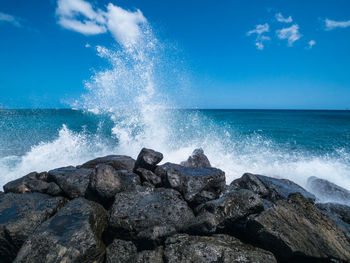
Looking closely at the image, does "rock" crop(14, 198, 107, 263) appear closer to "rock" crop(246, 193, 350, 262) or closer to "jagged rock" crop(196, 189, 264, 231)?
"jagged rock" crop(196, 189, 264, 231)

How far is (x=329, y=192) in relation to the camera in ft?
20.8

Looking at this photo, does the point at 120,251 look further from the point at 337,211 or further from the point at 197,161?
the point at 337,211

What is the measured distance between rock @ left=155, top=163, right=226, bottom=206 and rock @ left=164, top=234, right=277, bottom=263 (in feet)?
4.53

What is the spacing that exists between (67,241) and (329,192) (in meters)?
6.90

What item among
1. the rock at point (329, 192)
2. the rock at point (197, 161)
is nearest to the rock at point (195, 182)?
the rock at point (197, 161)

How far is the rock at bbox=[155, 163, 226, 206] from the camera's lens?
4305 mm

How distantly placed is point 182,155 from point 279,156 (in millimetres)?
5830

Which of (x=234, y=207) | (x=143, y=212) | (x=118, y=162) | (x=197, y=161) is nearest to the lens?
(x=234, y=207)

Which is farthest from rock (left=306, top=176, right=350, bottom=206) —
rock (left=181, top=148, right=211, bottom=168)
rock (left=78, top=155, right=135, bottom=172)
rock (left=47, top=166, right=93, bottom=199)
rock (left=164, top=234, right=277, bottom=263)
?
rock (left=47, top=166, right=93, bottom=199)

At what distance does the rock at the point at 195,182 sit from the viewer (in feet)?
14.1

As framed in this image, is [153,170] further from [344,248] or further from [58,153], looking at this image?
[58,153]

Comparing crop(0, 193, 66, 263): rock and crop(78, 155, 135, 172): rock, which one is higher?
crop(78, 155, 135, 172): rock

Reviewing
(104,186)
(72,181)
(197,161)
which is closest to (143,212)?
(104,186)

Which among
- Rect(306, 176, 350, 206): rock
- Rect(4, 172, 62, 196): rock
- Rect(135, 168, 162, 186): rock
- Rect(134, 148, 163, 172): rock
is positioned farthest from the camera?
Rect(306, 176, 350, 206): rock
